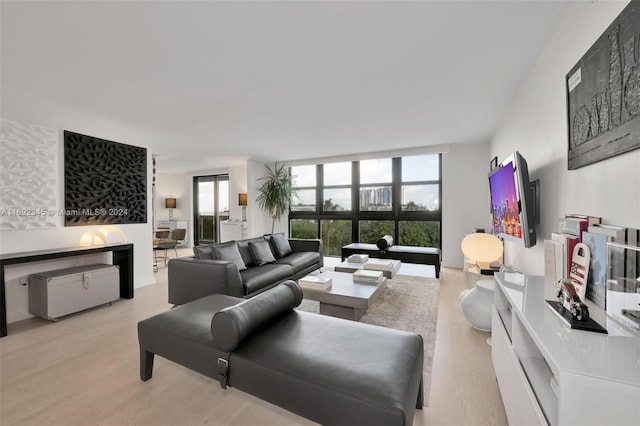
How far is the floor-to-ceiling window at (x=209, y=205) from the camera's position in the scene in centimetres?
793

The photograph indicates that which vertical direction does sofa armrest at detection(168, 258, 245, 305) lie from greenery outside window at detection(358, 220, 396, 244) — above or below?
below

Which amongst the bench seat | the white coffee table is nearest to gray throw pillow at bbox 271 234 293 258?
the bench seat

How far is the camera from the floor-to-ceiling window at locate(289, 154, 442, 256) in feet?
18.0

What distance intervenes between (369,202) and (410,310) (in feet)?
10.9

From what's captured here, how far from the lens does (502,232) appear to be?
8.44ft

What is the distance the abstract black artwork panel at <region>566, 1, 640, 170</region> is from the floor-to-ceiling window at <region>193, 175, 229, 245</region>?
7.58m

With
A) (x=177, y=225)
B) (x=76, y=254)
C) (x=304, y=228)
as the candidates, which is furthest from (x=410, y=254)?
(x=177, y=225)

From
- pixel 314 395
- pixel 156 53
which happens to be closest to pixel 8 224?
pixel 156 53

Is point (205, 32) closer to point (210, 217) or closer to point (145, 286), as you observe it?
point (145, 286)

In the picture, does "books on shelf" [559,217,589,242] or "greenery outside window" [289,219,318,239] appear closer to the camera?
"books on shelf" [559,217,589,242]

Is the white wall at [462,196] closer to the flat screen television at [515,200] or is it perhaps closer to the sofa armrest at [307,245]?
the flat screen television at [515,200]

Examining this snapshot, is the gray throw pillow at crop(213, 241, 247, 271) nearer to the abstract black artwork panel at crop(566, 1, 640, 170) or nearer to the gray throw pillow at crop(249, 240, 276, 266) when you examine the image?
the gray throw pillow at crop(249, 240, 276, 266)

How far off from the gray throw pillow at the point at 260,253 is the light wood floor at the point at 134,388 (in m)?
1.55

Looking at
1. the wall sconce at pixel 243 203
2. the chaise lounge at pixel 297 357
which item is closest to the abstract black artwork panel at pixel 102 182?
the wall sconce at pixel 243 203
